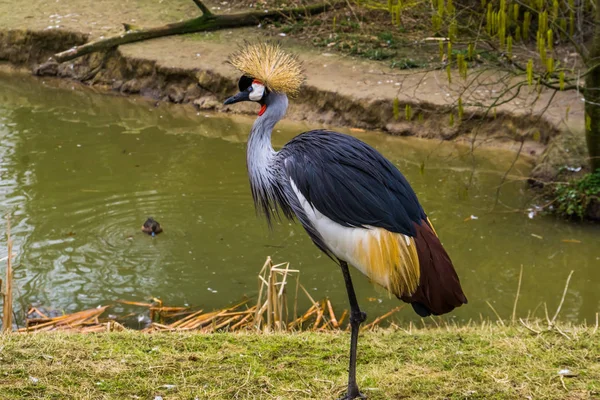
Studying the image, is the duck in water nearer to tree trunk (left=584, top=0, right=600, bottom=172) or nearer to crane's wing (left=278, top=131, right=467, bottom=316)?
crane's wing (left=278, top=131, right=467, bottom=316)

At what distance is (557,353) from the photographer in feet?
14.0

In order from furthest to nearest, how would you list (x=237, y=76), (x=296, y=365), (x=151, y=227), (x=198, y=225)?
(x=237, y=76) < (x=198, y=225) < (x=151, y=227) < (x=296, y=365)

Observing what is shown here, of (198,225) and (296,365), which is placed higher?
(296,365)

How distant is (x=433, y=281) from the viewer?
3.49 m

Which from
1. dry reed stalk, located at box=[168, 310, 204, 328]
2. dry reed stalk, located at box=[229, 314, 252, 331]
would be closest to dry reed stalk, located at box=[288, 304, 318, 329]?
dry reed stalk, located at box=[229, 314, 252, 331]

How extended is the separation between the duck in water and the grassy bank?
2667 mm

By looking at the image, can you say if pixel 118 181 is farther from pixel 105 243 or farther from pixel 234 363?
pixel 234 363

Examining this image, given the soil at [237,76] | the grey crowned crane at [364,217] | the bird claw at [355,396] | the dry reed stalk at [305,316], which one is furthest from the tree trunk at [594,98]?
the bird claw at [355,396]

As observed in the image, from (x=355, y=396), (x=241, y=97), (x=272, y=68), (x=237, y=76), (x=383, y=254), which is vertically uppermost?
(x=272, y=68)

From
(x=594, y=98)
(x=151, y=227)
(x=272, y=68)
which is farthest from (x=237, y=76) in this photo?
(x=272, y=68)

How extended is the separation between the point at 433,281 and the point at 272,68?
1.29 metres

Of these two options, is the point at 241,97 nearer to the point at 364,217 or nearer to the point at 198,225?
the point at 364,217

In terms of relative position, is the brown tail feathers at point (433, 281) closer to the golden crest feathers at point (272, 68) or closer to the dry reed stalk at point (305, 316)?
the golden crest feathers at point (272, 68)

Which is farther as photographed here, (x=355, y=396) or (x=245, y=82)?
(x=245, y=82)
